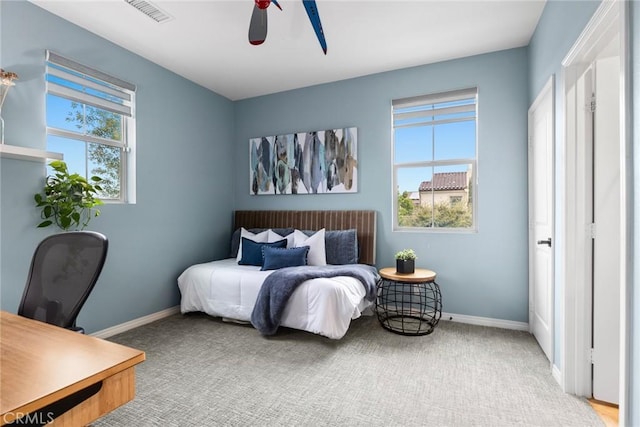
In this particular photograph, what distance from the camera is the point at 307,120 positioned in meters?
4.16

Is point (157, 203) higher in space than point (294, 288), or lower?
higher

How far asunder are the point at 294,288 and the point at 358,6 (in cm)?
242

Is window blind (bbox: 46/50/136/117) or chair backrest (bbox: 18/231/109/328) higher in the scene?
window blind (bbox: 46/50/136/117)

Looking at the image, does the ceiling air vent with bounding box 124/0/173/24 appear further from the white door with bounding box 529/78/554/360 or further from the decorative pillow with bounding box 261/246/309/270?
the white door with bounding box 529/78/554/360

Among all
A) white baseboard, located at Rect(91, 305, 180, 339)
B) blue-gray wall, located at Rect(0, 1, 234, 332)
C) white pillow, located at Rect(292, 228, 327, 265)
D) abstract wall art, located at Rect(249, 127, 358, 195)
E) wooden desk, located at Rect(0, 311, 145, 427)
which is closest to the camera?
wooden desk, located at Rect(0, 311, 145, 427)

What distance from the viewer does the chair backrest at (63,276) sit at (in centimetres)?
145

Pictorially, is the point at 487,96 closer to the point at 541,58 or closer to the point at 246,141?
A: the point at 541,58

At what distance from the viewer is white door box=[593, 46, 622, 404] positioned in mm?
1878

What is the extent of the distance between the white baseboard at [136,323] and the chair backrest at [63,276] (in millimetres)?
1616

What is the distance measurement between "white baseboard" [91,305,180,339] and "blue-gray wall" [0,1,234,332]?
50 mm

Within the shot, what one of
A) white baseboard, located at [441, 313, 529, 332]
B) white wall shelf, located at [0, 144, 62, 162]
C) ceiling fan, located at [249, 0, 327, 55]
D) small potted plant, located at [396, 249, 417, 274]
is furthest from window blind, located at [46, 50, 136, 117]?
white baseboard, located at [441, 313, 529, 332]

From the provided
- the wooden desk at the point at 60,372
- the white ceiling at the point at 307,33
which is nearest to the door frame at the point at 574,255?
the white ceiling at the point at 307,33

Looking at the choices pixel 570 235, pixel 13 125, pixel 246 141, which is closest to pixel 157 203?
pixel 13 125

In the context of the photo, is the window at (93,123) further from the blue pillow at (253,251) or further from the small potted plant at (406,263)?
the small potted plant at (406,263)
